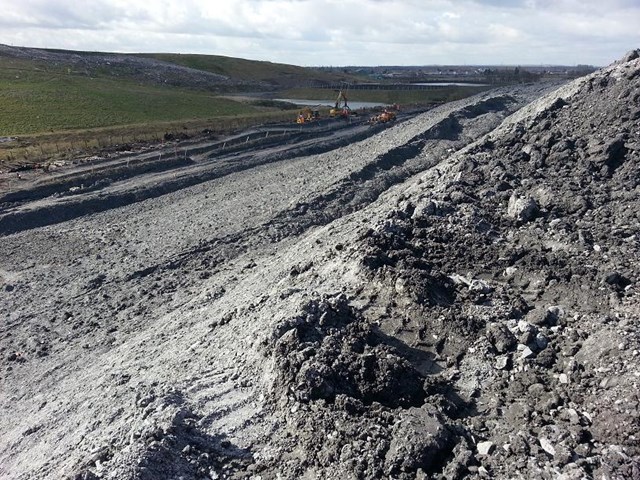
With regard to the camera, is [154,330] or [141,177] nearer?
[154,330]

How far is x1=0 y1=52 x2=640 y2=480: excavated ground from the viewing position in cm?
869

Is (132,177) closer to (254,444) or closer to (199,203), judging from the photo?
(199,203)

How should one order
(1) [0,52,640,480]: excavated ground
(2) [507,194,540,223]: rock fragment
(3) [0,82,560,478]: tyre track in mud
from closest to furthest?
(1) [0,52,640,480]: excavated ground < (3) [0,82,560,478]: tyre track in mud < (2) [507,194,540,223]: rock fragment

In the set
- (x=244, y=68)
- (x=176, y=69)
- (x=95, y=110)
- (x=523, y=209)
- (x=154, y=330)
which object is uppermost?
(x=523, y=209)

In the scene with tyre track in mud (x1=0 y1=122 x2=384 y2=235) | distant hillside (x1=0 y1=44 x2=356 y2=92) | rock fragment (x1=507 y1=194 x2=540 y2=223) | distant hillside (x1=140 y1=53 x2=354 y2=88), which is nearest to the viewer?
rock fragment (x1=507 y1=194 x2=540 y2=223)

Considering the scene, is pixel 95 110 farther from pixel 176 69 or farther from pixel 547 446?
pixel 176 69

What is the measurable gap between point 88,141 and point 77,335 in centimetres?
3162

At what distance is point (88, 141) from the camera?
145 ft

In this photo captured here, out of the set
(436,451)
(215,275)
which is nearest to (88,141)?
(215,275)

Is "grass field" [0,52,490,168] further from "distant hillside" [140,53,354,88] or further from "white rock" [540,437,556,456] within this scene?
"white rock" [540,437,556,456]

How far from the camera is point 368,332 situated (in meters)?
10.9

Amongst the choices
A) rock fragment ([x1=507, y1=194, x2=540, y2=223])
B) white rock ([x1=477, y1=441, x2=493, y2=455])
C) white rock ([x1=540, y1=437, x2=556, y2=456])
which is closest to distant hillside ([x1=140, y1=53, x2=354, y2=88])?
rock fragment ([x1=507, y1=194, x2=540, y2=223])

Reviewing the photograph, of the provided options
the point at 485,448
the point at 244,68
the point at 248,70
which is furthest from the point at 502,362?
the point at 244,68

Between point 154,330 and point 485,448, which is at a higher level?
point 485,448
